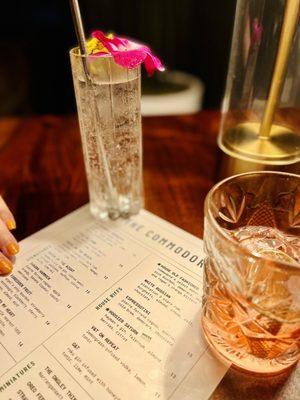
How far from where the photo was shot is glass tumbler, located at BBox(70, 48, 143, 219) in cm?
48

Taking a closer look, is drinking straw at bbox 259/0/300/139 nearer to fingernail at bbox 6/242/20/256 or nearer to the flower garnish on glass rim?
the flower garnish on glass rim

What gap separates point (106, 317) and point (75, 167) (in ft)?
1.32

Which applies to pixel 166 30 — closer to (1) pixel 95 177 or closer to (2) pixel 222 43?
(2) pixel 222 43

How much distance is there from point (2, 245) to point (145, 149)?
1.35 ft

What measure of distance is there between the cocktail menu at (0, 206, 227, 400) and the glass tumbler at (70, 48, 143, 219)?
0.05 m

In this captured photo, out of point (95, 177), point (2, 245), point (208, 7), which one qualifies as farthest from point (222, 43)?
point (2, 245)

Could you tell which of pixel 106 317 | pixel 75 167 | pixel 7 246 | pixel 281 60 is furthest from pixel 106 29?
pixel 106 317

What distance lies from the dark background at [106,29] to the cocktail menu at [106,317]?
1.35 meters

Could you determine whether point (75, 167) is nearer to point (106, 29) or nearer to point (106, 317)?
point (106, 317)

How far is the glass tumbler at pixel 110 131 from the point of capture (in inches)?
18.8

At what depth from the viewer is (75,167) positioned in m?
0.73

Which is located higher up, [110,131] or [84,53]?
[84,53]

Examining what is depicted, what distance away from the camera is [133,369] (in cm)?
35

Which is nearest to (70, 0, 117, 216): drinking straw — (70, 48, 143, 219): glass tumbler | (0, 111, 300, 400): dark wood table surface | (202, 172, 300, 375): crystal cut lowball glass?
(70, 48, 143, 219): glass tumbler
